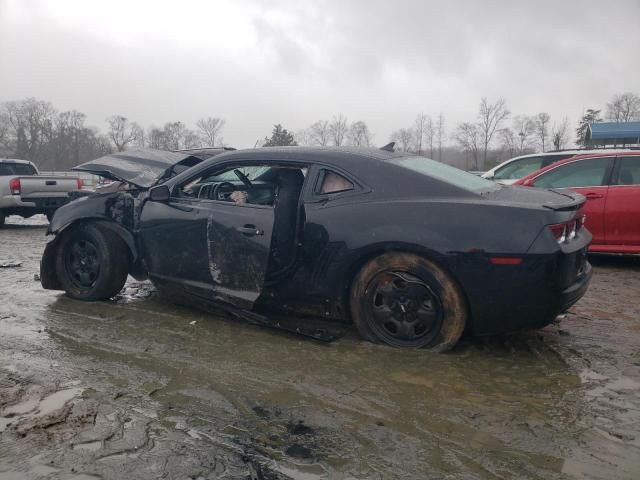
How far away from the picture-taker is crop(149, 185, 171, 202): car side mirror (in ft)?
14.7

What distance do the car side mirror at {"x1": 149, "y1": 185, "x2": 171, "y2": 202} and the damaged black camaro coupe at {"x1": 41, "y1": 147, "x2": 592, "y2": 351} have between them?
0.04 feet

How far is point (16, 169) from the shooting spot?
12.4 metres

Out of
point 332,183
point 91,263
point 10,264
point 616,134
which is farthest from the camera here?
point 616,134

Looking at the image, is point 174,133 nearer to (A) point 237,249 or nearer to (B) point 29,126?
(B) point 29,126

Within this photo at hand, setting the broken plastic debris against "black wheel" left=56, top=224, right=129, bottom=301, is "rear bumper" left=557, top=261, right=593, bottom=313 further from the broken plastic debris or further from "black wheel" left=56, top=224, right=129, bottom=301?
the broken plastic debris

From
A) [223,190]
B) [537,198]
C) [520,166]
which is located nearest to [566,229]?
[537,198]

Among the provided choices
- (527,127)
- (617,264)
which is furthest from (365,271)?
(527,127)

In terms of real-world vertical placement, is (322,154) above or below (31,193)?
above

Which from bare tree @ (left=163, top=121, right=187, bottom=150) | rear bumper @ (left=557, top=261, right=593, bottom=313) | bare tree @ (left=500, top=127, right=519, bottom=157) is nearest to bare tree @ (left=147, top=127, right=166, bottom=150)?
bare tree @ (left=163, top=121, right=187, bottom=150)

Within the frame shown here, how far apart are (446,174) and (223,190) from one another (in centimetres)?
190

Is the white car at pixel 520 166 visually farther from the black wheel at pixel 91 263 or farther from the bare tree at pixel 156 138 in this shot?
the bare tree at pixel 156 138

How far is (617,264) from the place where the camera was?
6.88m

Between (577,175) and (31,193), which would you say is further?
(31,193)

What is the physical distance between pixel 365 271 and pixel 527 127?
196 feet
